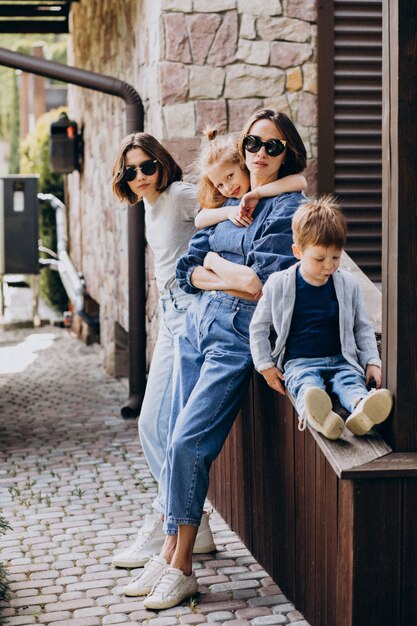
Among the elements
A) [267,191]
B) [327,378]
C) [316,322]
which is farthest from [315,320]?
[267,191]

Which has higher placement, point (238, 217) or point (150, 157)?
point (150, 157)

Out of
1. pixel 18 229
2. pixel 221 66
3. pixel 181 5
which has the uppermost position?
pixel 181 5

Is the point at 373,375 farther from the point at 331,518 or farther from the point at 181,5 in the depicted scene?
the point at 181,5

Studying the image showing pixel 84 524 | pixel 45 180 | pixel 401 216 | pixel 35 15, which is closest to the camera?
pixel 401 216

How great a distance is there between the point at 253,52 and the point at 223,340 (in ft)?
9.69

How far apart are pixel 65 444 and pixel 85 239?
5353 mm

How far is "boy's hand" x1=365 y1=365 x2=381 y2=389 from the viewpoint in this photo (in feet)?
11.5

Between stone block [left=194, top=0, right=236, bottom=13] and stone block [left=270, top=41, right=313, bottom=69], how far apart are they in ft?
1.22

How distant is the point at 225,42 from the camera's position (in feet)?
20.7

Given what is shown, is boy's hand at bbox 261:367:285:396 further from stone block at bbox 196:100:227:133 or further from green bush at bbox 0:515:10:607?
stone block at bbox 196:100:227:133

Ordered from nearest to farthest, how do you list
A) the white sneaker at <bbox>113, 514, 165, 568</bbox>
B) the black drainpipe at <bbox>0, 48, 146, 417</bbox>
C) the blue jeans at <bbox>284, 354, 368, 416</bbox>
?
the blue jeans at <bbox>284, 354, 368, 416</bbox> < the white sneaker at <bbox>113, 514, 165, 568</bbox> < the black drainpipe at <bbox>0, 48, 146, 417</bbox>

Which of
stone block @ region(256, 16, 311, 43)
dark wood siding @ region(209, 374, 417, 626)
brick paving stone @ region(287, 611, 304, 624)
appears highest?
stone block @ region(256, 16, 311, 43)

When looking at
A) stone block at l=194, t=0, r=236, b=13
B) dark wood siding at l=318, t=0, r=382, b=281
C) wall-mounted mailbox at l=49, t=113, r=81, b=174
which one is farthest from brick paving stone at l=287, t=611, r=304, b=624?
wall-mounted mailbox at l=49, t=113, r=81, b=174

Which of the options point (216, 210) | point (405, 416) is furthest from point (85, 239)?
point (405, 416)
